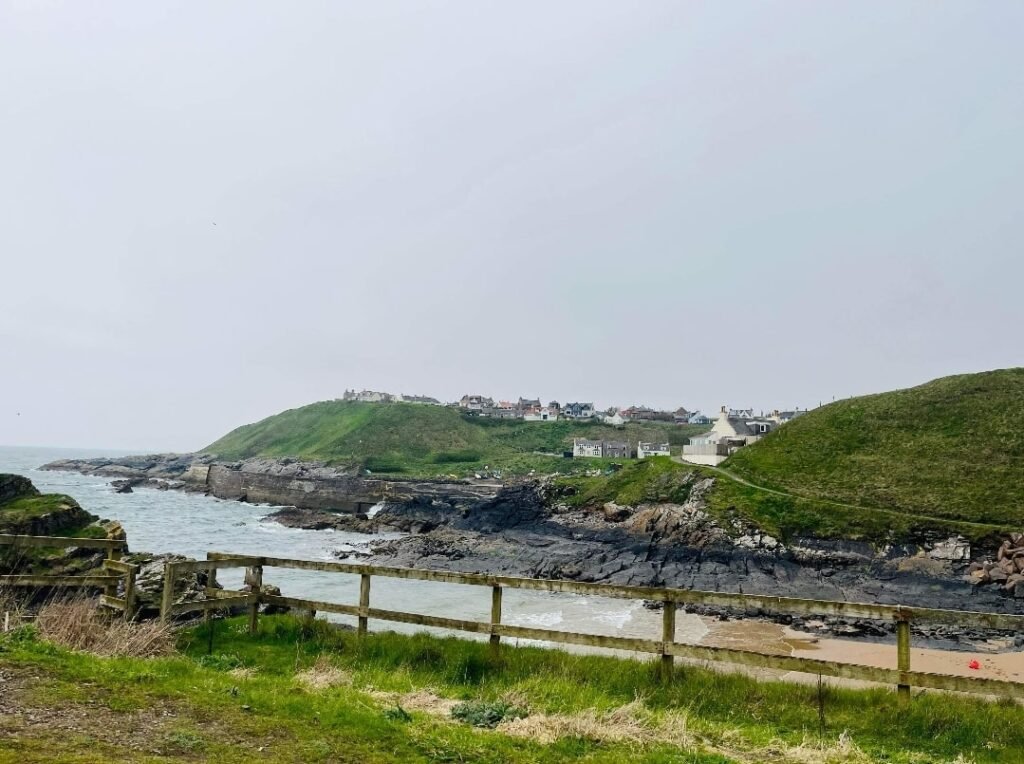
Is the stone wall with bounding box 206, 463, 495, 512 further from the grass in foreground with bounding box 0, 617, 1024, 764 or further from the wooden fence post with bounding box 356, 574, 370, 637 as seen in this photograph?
the grass in foreground with bounding box 0, 617, 1024, 764

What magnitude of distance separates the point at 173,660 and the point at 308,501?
10020cm

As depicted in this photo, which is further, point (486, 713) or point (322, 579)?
point (322, 579)

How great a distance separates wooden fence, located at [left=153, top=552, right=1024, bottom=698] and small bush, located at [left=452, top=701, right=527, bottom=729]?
149 cm

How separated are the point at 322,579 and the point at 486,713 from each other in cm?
3477

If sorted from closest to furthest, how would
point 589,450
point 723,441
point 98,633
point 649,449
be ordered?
1. point 98,633
2. point 723,441
3. point 649,449
4. point 589,450

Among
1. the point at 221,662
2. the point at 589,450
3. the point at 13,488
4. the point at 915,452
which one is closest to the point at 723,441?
the point at 915,452

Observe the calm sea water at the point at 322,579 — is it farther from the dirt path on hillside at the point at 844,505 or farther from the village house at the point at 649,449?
the village house at the point at 649,449

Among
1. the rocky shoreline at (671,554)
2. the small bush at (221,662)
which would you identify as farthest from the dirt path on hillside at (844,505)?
the small bush at (221,662)

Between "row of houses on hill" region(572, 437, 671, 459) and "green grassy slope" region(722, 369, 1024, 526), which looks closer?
"green grassy slope" region(722, 369, 1024, 526)

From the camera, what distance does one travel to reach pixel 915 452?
200ft

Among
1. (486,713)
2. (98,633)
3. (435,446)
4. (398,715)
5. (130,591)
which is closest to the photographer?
(398,715)

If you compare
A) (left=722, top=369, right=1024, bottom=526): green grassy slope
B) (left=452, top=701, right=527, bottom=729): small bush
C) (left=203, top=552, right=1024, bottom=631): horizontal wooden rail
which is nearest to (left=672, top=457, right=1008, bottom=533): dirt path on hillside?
(left=722, top=369, right=1024, bottom=526): green grassy slope

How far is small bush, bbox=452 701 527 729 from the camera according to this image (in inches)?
313

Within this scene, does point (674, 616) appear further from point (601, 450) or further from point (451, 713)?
point (601, 450)
